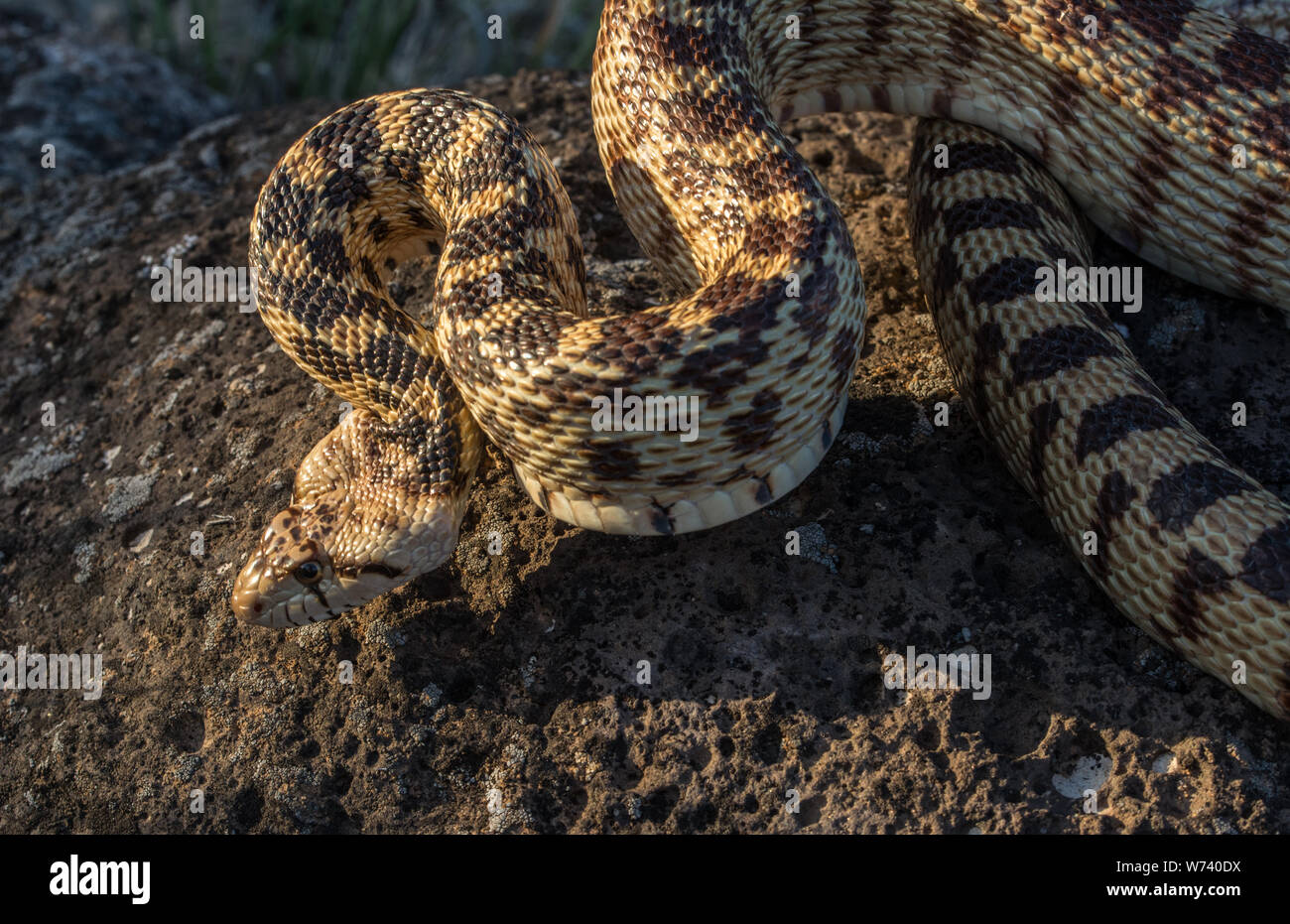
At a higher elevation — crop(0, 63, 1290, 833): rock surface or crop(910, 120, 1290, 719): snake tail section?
crop(910, 120, 1290, 719): snake tail section

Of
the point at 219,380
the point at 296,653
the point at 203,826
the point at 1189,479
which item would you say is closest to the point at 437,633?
the point at 296,653

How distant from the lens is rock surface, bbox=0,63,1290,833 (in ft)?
12.4

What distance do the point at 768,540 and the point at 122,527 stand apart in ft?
9.71

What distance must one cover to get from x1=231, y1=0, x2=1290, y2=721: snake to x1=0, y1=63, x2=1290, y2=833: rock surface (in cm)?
24

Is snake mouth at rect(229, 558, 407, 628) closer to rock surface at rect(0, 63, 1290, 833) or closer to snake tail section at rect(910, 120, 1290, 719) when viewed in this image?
rock surface at rect(0, 63, 1290, 833)

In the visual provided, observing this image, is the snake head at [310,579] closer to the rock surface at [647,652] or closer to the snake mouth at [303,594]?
the snake mouth at [303,594]

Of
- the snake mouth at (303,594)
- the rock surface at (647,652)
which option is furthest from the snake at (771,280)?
the rock surface at (647,652)

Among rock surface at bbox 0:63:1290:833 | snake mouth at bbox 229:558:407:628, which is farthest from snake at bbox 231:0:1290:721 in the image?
rock surface at bbox 0:63:1290:833

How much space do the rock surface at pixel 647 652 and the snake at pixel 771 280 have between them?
237mm

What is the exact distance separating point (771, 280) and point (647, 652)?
1.43m

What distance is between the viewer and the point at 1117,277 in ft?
16.6

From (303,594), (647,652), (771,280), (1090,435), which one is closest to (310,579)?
(303,594)

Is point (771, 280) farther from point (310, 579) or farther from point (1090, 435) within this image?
point (310, 579)

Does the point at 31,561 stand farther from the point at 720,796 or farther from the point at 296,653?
the point at 720,796
